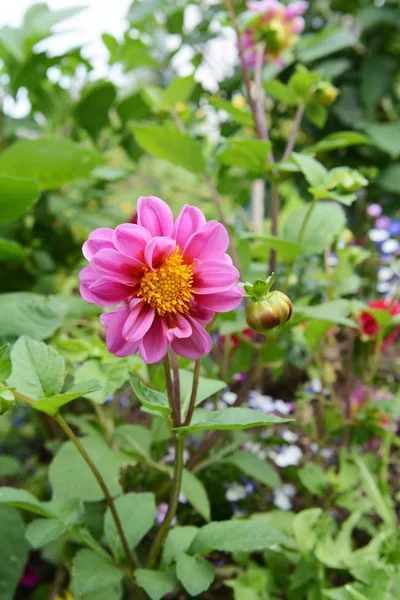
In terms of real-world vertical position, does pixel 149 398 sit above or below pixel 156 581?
above

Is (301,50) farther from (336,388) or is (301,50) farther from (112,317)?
(112,317)

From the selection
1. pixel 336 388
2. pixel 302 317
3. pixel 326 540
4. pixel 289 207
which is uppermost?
pixel 302 317

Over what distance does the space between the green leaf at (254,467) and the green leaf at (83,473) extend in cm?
14

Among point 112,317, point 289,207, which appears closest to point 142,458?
point 112,317

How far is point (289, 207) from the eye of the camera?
147 cm

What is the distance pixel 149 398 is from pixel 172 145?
1.28 ft

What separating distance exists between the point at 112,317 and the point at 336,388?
32.7 inches

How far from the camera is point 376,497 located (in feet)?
2.36

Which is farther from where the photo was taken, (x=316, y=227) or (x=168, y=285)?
(x=316, y=227)

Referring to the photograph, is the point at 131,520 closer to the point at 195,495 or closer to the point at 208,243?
the point at 195,495

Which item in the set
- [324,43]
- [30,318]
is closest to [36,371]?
[30,318]

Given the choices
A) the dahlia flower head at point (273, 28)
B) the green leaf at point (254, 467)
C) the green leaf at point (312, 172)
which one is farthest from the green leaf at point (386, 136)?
the green leaf at point (254, 467)

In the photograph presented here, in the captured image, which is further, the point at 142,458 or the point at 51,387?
the point at 142,458

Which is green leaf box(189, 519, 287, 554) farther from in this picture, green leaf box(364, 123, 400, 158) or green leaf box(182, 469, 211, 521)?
green leaf box(364, 123, 400, 158)
